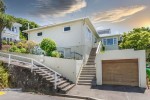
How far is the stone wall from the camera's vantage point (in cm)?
1149

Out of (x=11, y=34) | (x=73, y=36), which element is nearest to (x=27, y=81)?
(x=73, y=36)

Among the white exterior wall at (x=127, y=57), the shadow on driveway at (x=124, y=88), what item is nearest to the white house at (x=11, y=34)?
the white exterior wall at (x=127, y=57)

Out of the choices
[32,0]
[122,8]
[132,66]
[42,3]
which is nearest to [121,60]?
[132,66]

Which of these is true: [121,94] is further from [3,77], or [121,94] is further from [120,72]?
[3,77]

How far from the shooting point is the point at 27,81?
1215 cm

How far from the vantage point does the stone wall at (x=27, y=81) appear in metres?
11.5

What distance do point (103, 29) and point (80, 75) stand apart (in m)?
26.7

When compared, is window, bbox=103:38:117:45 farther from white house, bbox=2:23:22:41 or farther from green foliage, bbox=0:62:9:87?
green foliage, bbox=0:62:9:87

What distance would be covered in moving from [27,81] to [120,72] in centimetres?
793

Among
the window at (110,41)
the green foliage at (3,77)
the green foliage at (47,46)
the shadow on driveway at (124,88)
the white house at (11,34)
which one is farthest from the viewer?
the white house at (11,34)

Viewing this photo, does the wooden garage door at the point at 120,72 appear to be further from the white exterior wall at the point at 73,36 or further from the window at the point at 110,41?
the window at the point at 110,41

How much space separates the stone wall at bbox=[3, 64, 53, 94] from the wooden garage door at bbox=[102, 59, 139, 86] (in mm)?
5278

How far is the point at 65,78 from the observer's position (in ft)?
46.4

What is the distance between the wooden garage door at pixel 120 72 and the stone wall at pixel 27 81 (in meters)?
5.28
